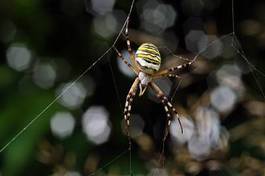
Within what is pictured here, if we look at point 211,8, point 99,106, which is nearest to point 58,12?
point 99,106

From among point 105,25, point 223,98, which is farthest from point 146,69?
point 105,25

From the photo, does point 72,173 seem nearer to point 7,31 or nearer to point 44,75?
point 44,75

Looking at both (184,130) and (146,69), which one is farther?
(184,130)

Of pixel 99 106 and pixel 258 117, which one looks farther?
pixel 99 106

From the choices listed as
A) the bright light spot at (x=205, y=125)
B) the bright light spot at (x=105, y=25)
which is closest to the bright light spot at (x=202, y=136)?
the bright light spot at (x=205, y=125)

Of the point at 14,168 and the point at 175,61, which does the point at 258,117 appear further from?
the point at 14,168

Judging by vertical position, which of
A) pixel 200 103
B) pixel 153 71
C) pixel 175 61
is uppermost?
pixel 153 71
